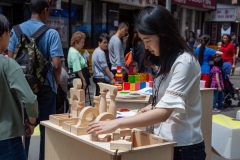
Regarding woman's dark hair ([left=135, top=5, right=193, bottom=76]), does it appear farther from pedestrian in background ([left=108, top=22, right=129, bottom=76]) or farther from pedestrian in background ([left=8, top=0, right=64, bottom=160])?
pedestrian in background ([left=108, top=22, right=129, bottom=76])

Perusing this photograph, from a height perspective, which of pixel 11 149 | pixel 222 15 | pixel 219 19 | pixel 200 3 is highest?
pixel 200 3

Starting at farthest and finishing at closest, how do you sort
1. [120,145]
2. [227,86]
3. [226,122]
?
1. [227,86]
2. [226,122]
3. [120,145]

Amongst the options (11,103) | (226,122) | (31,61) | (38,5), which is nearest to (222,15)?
(226,122)

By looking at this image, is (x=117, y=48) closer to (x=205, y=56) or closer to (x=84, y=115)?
(x=205, y=56)

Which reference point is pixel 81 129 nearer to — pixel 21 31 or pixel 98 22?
pixel 21 31

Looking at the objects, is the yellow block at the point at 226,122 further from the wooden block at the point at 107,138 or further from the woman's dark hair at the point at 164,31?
the wooden block at the point at 107,138

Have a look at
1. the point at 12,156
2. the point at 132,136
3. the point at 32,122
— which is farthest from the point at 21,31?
the point at 132,136

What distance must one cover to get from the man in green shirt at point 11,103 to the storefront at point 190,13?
551 inches

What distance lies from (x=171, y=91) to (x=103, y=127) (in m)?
0.38

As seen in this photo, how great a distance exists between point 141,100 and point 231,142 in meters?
1.03

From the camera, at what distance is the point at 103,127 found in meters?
1.74

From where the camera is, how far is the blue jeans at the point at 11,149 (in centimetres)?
209

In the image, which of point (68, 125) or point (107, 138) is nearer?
point (107, 138)

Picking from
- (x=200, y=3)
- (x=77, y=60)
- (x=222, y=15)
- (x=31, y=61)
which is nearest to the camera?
(x=31, y=61)
